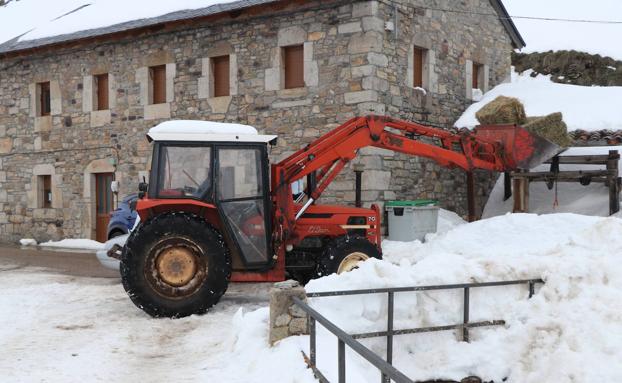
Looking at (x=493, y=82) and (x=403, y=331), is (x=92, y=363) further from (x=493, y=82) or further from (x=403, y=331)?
(x=493, y=82)

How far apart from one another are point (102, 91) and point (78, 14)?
336cm

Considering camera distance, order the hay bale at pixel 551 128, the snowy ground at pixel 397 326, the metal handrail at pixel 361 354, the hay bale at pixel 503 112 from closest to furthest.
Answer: the metal handrail at pixel 361 354
the snowy ground at pixel 397 326
the hay bale at pixel 551 128
the hay bale at pixel 503 112

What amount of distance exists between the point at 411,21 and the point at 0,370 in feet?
32.0

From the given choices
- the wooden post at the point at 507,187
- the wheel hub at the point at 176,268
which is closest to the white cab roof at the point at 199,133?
the wheel hub at the point at 176,268

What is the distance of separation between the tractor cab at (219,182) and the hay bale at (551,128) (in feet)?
20.7

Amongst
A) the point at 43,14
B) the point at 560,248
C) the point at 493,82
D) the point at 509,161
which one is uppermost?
the point at 43,14

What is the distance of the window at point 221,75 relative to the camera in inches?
505

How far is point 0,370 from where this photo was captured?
186 inches

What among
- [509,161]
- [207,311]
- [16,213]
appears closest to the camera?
[207,311]

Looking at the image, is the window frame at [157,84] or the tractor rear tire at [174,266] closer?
the tractor rear tire at [174,266]

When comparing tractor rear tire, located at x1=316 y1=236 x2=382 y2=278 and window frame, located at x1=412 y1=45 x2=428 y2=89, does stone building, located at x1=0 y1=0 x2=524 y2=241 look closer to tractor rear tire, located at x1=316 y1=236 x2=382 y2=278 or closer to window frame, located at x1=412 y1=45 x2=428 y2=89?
window frame, located at x1=412 y1=45 x2=428 y2=89

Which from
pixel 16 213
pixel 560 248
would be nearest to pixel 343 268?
pixel 560 248

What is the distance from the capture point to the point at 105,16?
1534 centimetres

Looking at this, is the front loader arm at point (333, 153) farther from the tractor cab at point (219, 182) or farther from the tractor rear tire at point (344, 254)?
the tractor rear tire at point (344, 254)
